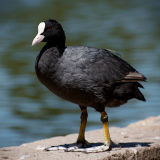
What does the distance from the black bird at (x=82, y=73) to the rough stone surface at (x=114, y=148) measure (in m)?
0.22

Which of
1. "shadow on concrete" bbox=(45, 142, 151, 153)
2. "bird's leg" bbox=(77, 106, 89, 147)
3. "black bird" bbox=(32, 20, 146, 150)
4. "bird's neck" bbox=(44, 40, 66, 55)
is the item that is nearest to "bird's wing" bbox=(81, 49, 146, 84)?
"black bird" bbox=(32, 20, 146, 150)

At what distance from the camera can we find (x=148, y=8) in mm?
19453

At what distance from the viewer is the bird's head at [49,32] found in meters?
6.02

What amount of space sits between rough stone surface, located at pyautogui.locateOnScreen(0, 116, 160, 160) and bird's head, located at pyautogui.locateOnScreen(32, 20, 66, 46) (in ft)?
3.81

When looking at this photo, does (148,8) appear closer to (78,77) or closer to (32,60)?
(32,60)

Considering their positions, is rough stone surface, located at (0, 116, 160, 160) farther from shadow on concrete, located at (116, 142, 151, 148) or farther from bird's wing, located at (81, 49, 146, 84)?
bird's wing, located at (81, 49, 146, 84)

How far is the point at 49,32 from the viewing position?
19.9 feet

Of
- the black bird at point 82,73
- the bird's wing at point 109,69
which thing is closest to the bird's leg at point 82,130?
the black bird at point 82,73

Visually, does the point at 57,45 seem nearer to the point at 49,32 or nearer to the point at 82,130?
the point at 49,32

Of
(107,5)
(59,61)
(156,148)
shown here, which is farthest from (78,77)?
(107,5)

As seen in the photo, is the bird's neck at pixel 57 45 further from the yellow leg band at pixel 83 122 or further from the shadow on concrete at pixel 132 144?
the shadow on concrete at pixel 132 144

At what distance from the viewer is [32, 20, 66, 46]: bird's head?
6020 mm

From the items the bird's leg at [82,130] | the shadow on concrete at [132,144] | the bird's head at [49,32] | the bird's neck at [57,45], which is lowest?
the shadow on concrete at [132,144]

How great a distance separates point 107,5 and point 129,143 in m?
13.9
